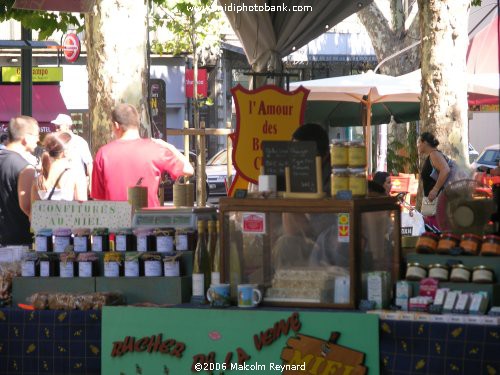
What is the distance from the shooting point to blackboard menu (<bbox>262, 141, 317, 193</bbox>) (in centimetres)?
505

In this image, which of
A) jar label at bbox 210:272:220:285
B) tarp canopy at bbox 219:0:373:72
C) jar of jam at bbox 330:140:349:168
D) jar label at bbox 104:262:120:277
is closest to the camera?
jar of jam at bbox 330:140:349:168

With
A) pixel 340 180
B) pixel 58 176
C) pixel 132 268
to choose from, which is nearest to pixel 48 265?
pixel 132 268

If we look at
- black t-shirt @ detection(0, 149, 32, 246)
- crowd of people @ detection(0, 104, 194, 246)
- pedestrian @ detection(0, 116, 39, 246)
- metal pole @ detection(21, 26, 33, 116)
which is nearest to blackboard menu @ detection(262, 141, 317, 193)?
crowd of people @ detection(0, 104, 194, 246)

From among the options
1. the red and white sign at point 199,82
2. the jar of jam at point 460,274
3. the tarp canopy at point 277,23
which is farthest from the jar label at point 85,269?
the red and white sign at point 199,82

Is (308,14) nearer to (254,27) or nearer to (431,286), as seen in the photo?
(254,27)

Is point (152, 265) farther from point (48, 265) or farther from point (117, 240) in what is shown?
point (48, 265)

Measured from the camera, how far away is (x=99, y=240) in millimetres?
5535

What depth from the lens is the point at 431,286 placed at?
15.7 feet

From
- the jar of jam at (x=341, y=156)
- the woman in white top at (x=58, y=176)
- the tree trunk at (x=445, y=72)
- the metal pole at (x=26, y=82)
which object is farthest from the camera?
the tree trunk at (x=445, y=72)

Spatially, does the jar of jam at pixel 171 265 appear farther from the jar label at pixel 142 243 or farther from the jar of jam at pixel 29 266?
the jar of jam at pixel 29 266

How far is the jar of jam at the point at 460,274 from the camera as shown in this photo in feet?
15.6

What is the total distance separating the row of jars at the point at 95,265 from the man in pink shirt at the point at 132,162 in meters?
1.75

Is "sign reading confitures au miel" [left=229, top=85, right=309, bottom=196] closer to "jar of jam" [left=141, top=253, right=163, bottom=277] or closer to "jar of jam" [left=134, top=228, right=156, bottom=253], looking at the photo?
"jar of jam" [left=134, top=228, right=156, bottom=253]

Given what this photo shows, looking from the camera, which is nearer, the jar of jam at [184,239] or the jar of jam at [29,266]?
the jar of jam at [184,239]
